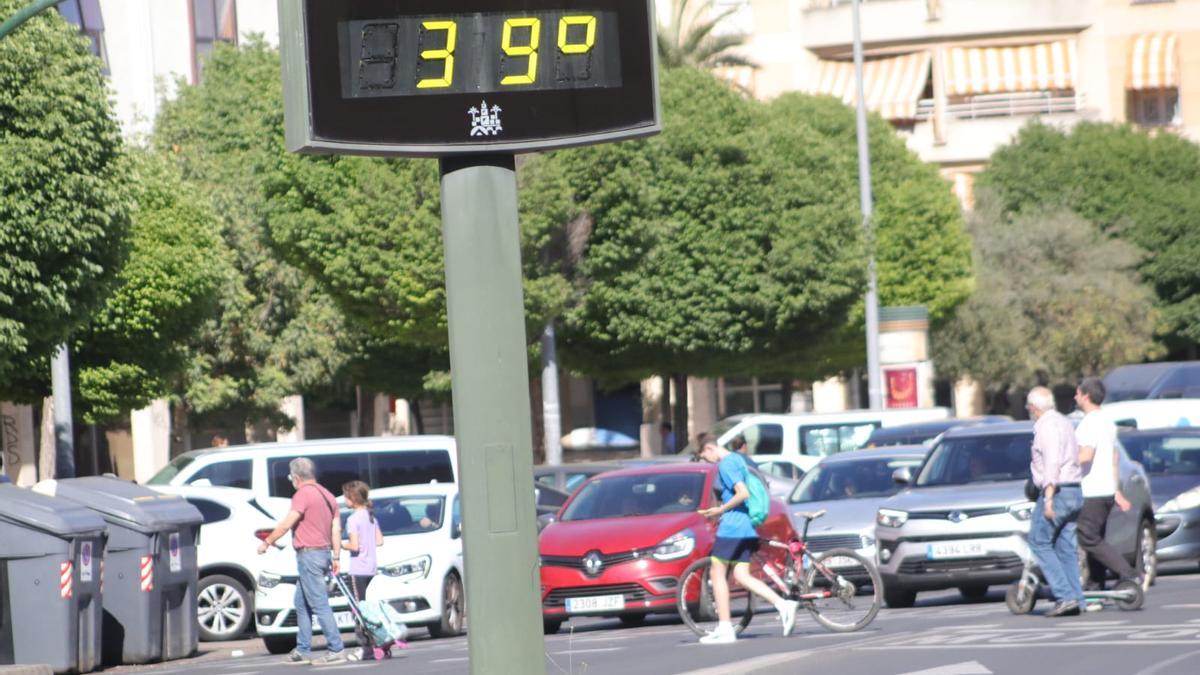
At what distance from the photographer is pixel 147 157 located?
114 feet

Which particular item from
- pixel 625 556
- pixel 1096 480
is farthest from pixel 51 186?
pixel 1096 480

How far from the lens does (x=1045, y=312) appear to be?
5938cm

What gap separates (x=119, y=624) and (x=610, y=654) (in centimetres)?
522

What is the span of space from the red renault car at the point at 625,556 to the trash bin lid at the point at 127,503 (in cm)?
337

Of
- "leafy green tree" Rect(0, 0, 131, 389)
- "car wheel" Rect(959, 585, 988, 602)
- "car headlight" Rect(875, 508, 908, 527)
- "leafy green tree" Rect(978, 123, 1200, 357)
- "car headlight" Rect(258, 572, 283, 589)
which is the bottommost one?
"car wheel" Rect(959, 585, 988, 602)

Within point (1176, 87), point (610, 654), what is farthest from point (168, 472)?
point (1176, 87)

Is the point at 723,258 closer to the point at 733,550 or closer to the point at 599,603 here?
the point at 599,603

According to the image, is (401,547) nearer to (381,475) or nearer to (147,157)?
(381,475)

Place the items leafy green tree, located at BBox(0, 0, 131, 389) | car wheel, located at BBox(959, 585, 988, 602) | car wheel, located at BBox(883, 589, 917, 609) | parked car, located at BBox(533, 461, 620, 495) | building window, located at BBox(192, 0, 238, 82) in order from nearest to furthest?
car wheel, located at BBox(883, 589, 917, 609) < car wheel, located at BBox(959, 585, 988, 602) < leafy green tree, located at BBox(0, 0, 131, 389) < parked car, located at BBox(533, 461, 620, 495) < building window, located at BBox(192, 0, 238, 82)

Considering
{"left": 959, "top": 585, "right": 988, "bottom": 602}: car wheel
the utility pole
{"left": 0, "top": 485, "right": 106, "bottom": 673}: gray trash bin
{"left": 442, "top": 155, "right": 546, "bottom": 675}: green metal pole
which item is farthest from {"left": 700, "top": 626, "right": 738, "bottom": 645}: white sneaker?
the utility pole

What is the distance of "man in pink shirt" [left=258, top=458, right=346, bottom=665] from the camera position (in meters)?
17.2

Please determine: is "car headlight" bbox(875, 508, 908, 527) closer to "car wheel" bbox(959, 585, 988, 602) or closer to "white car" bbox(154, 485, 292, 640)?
"car wheel" bbox(959, 585, 988, 602)

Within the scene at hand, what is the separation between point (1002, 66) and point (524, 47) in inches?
2315

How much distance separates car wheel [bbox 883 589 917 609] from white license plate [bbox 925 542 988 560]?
37.3 inches
